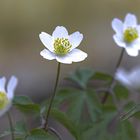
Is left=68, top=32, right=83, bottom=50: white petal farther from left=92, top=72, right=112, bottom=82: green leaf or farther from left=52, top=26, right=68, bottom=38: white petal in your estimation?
left=92, top=72, right=112, bottom=82: green leaf

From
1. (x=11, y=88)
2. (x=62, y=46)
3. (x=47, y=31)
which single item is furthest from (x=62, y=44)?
(x=47, y=31)

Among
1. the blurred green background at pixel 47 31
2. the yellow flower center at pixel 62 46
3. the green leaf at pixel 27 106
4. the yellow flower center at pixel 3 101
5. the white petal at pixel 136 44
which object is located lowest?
the green leaf at pixel 27 106

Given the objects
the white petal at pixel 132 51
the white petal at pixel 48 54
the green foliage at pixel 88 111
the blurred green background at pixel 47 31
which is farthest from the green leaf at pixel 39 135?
the blurred green background at pixel 47 31

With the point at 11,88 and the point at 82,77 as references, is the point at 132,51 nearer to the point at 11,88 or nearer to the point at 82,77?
the point at 82,77

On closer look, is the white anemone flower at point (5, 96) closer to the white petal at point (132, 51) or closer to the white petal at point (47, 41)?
the white petal at point (47, 41)

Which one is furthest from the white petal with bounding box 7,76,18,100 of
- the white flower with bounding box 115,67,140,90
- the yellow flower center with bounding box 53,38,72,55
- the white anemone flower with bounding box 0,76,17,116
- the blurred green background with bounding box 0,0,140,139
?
the blurred green background with bounding box 0,0,140,139

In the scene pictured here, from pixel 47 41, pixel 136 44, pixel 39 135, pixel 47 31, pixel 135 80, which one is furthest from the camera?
pixel 47 31
